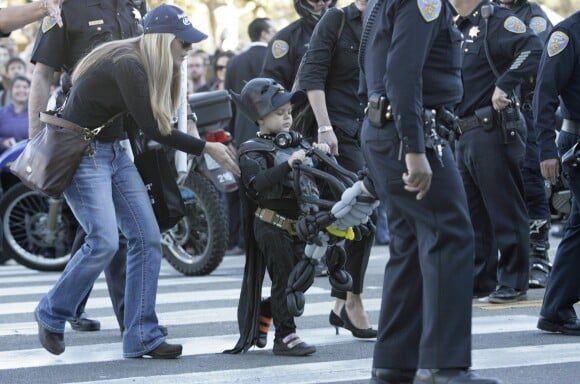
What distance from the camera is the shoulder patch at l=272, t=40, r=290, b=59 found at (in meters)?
9.81

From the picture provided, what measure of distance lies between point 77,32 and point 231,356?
195cm

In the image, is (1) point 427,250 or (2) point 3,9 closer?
(1) point 427,250

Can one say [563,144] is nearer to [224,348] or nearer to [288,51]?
[224,348]

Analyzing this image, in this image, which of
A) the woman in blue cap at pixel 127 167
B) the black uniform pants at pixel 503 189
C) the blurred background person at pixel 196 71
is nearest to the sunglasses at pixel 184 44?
the woman in blue cap at pixel 127 167

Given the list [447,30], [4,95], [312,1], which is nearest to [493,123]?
[312,1]

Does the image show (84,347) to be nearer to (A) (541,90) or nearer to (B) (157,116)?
(B) (157,116)

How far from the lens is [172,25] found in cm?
652

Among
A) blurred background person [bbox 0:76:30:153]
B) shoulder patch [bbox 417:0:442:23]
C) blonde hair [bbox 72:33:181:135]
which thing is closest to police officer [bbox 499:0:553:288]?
blonde hair [bbox 72:33:181:135]

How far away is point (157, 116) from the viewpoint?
21.0 ft

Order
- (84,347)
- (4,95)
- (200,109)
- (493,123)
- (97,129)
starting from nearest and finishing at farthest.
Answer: (97,129)
(84,347)
(493,123)
(200,109)
(4,95)

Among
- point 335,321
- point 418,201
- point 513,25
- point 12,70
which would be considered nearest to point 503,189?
point 513,25

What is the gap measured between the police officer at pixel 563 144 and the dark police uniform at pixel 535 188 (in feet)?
6.51

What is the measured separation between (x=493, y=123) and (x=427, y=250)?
3566mm

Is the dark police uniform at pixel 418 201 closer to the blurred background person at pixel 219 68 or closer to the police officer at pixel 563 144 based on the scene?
the police officer at pixel 563 144
